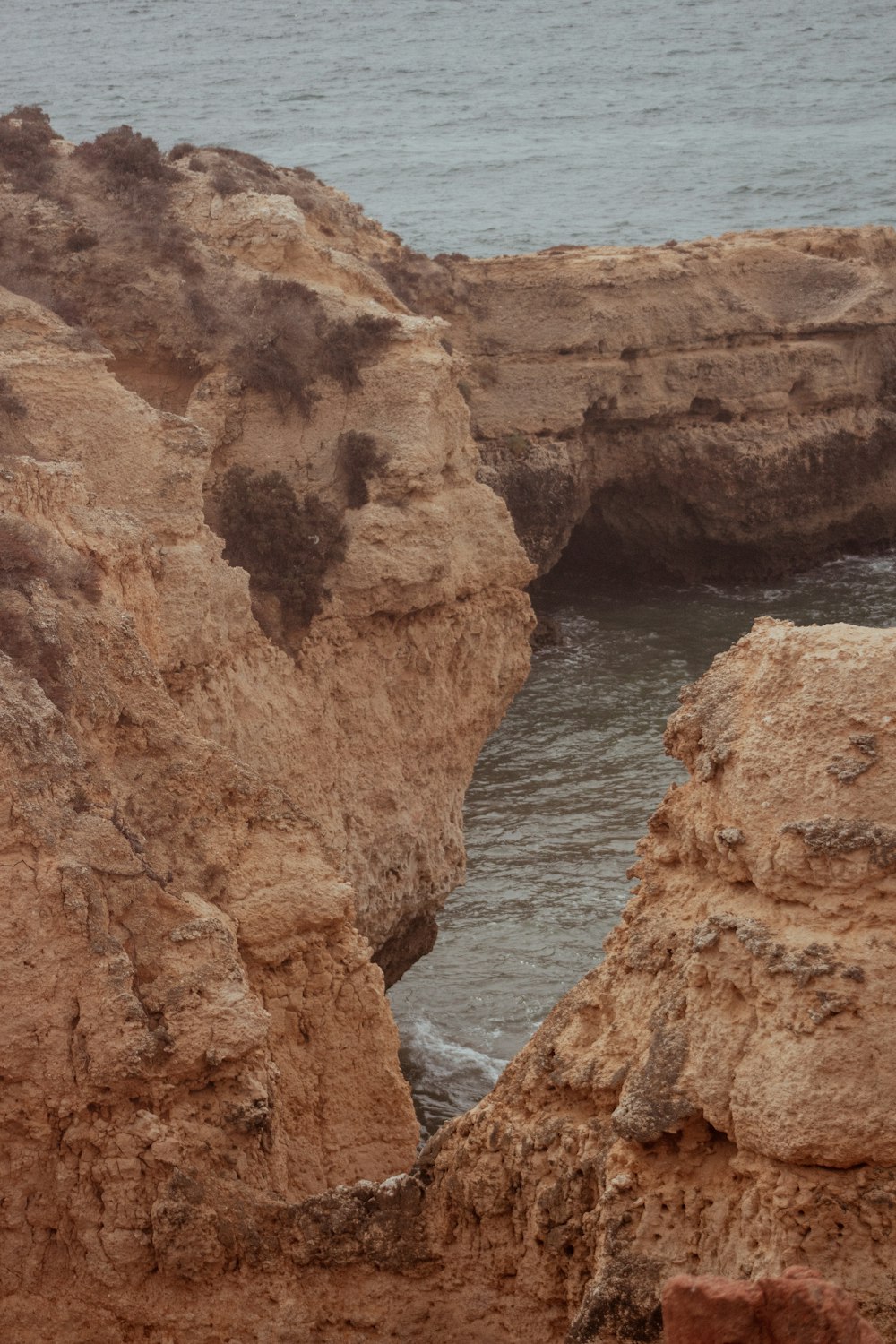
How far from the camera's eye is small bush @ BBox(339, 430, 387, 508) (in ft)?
62.7

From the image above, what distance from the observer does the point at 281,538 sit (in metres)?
18.5

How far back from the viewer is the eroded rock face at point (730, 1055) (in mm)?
7445

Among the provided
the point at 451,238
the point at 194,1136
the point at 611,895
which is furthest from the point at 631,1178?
the point at 451,238

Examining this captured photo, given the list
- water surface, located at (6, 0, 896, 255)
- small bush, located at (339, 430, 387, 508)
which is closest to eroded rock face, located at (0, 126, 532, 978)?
small bush, located at (339, 430, 387, 508)

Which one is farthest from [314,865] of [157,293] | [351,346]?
[157,293]

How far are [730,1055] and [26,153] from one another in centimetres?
Result: 1752

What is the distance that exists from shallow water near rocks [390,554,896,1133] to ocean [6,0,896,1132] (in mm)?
54

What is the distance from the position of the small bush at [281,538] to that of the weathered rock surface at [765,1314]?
12.6 m

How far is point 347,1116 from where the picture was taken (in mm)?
12289

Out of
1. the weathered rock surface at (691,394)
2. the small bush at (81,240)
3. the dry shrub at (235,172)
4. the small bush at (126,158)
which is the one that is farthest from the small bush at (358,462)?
the weathered rock surface at (691,394)

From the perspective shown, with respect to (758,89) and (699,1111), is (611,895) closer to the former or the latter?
(699,1111)

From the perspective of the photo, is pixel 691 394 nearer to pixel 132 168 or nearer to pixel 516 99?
pixel 132 168

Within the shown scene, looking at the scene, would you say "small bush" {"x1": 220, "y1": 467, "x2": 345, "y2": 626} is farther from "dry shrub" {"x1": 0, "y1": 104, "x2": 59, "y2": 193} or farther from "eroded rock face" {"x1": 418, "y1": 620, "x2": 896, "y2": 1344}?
"eroded rock face" {"x1": 418, "y1": 620, "x2": 896, "y2": 1344}

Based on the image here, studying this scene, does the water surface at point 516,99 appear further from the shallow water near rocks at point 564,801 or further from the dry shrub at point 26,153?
the dry shrub at point 26,153
